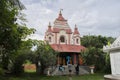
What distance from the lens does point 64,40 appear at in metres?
36.0

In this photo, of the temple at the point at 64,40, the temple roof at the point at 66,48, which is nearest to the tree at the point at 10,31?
the temple roof at the point at 66,48

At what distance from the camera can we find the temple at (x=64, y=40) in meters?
34.2

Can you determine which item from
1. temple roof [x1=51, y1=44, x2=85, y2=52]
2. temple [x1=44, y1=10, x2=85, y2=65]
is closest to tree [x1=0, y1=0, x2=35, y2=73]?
temple roof [x1=51, y1=44, x2=85, y2=52]

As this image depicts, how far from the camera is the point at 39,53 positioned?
25.8 m

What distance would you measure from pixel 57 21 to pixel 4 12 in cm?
2531

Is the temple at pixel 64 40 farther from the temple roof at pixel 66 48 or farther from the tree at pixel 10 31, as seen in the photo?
the tree at pixel 10 31

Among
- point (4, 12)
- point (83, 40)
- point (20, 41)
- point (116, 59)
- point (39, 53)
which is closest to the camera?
point (4, 12)

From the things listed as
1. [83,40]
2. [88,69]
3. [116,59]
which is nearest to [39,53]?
[88,69]

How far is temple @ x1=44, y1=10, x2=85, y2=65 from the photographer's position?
3419cm

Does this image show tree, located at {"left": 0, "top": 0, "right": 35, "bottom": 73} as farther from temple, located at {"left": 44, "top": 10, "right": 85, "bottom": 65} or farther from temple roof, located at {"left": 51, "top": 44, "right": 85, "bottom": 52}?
temple, located at {"left": 44, "top": 10, "right": 85, "bottom": 65}

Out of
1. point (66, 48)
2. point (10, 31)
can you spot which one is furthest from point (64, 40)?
point (10, 31)

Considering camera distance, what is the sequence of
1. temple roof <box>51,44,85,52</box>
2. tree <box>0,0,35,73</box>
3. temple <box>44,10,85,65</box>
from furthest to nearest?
1. temple <box>44,10,85,65</box>
2. temple roof <box>51,44,85,52</box>
3. tree <box>0,0,35,73</box>

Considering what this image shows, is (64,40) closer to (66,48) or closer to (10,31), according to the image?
(66,48)

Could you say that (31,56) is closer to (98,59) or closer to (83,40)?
(98,59)
